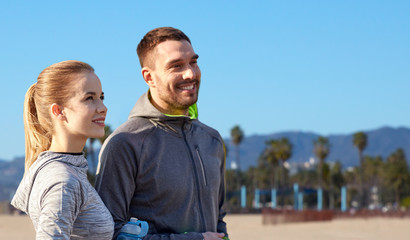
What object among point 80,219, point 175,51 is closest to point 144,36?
point 175,51

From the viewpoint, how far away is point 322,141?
329 ft

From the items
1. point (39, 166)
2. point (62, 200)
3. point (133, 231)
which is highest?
point (39, 166)

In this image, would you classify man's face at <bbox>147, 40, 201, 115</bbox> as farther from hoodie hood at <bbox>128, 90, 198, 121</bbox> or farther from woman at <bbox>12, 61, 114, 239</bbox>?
woman at <bbox>12, 61, 114, 239</bbox>

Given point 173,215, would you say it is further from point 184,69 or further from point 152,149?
point 184,69

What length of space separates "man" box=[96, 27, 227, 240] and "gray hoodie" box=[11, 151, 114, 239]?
0.56 metres

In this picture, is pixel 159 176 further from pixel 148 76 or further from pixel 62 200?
pixel 62 200

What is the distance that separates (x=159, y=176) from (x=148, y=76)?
601 mm

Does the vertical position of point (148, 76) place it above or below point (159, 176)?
above

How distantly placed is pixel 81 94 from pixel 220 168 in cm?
141

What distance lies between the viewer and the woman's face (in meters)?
2.85

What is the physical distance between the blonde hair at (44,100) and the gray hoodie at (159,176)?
59 cm

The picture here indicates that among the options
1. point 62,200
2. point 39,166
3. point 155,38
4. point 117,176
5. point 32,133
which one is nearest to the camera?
point 62,200

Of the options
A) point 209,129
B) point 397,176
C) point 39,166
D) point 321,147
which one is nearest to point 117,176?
point 39,166

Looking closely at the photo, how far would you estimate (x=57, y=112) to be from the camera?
9.36 ft
